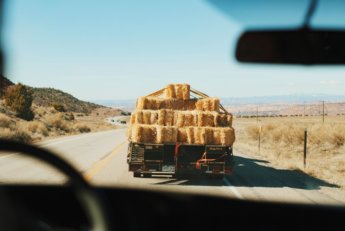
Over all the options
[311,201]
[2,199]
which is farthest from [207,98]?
[2,199]

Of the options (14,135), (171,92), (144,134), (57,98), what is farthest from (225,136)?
(57,98)

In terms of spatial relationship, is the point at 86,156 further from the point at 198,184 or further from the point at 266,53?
the point at 266,53

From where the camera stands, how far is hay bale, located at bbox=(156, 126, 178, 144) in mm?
13773

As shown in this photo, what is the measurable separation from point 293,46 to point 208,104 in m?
11.4

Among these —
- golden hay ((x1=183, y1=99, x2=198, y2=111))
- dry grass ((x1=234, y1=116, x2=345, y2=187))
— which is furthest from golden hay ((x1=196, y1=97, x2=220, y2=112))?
dry grass ((x1=234, y1=116, x2=345, y2=187))

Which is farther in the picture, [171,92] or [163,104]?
[171,92]

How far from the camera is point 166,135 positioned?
45.3 ft

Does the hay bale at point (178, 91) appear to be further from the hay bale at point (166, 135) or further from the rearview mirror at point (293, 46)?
the rearview mirror at point (293, 46)

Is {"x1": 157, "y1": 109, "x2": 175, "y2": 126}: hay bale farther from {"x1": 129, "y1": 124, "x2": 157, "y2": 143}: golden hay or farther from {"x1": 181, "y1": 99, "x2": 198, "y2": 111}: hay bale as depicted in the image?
{"x1": 181, "y1": 99, "x2": 198, "y2": 111}: hay bale

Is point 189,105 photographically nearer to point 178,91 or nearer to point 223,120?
point 178,91

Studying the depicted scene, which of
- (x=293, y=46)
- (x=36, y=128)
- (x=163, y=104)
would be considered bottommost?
(x=36, y=128)

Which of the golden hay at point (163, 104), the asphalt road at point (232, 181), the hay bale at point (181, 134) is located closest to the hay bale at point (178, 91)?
the golden hay at point (163, 104)

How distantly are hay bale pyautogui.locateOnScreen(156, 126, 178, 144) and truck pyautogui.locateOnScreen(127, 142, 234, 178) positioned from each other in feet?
0.36

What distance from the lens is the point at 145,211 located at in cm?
321
